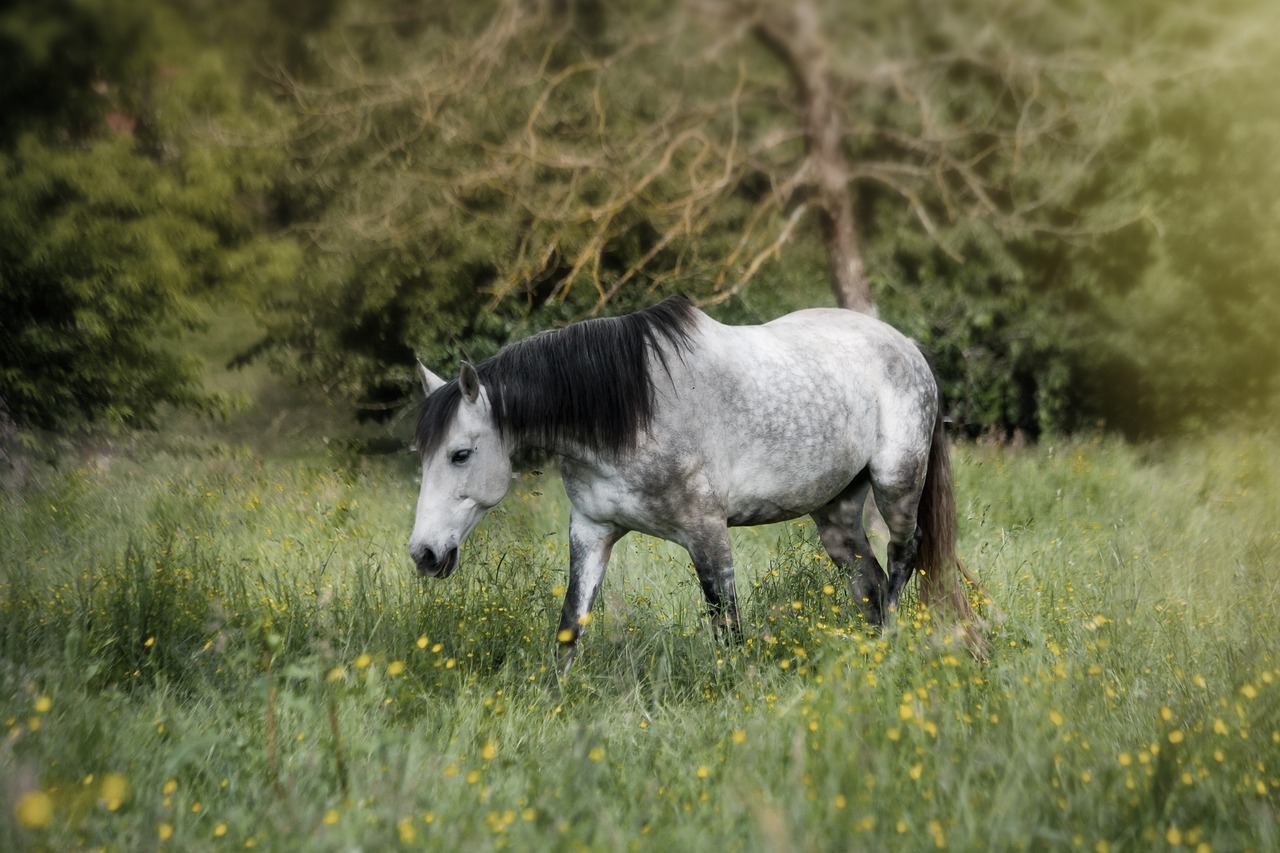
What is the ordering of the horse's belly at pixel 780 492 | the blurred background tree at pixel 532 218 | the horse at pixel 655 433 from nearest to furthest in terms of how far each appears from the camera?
the horse at pixel 655 433
the horse's belly at pixel 780 492
the blurred background tree at pixel 532 218

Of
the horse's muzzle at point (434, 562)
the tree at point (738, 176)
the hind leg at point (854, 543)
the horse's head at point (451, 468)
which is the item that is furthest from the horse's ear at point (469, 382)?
the tree at point (738, 176)

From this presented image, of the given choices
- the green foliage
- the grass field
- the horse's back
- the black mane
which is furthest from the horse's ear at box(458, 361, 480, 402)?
the green foliage

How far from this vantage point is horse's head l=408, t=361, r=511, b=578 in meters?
3.69

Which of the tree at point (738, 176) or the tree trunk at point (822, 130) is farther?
the tree at point (738, 176)

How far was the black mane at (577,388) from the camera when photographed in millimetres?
3863

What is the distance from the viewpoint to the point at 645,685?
154 inches

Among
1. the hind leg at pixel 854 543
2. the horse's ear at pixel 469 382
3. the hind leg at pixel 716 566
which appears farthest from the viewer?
the hind leg at pixel 854 543

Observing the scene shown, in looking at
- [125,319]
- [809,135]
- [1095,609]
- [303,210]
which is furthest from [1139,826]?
[303,210]

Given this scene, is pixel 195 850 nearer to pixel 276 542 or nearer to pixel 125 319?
pixel 276 542

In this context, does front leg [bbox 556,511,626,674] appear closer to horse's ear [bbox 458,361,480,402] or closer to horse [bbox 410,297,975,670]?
horse [bbox 410,297,975,670]

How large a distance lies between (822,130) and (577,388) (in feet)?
11.0

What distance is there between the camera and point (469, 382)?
12.1 feet

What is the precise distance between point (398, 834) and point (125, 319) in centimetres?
901

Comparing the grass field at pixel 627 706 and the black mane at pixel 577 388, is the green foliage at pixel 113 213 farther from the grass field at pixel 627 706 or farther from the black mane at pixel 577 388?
the black mane at pixel 577 388
